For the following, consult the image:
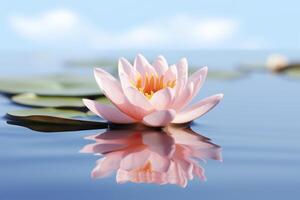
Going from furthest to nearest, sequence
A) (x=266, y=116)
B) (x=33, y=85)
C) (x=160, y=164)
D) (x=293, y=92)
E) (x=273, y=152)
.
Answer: (x=293, y=92) → (x=33, y=85) → (x=266, y=116) → (x=273, y=152) → (x=160, y=164)

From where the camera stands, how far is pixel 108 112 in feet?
4.61

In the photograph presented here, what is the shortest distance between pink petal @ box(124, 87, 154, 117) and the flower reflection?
0.22ft

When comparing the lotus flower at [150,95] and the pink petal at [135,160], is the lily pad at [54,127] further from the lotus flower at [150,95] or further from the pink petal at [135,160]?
the pink petal at [135,160]

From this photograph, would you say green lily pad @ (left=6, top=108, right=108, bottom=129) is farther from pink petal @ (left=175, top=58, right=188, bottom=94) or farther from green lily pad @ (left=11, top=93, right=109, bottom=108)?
pink petal @ (left=175, top=58, right=188, bottom=94)

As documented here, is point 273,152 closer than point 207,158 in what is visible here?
No

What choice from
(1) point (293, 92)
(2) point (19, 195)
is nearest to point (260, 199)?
(2) point (19, 195)

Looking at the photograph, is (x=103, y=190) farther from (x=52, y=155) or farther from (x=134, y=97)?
(x=134, y=97)

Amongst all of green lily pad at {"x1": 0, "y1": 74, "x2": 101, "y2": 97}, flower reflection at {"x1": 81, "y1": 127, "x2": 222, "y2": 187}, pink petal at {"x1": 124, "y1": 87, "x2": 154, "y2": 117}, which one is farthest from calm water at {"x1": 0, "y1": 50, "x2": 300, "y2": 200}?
green lily pad at {"x1": 0, "y1": 74, "x2": 101, "y2": 97}

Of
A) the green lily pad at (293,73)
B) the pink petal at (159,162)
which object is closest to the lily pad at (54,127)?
the pink petal at (159,162)

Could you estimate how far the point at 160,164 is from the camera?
1.05 meters

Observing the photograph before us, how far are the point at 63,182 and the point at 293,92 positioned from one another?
2046mm

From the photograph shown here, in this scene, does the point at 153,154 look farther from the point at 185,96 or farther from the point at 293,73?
the point at 293,73

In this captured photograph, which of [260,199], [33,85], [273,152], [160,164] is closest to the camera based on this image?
[260,199]

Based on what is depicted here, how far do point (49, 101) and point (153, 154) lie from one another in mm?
→ 787
